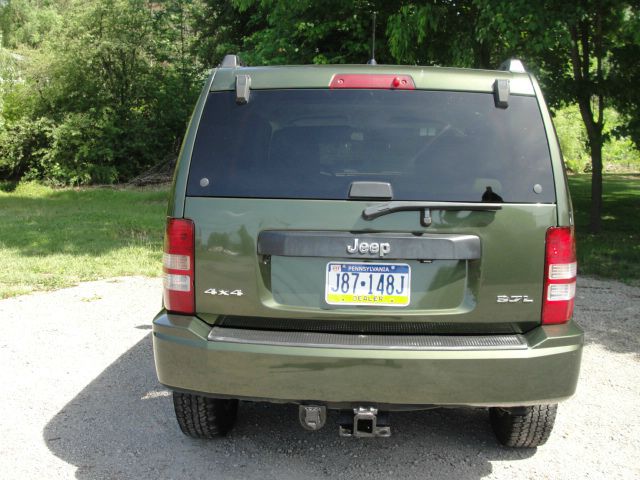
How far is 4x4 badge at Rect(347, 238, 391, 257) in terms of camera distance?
116 inches

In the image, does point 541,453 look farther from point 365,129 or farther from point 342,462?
point 365,129

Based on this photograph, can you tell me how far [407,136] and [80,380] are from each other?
301 cm

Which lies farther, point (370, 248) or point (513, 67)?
point (513, 67)

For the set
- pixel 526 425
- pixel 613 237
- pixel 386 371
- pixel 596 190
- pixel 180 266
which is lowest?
pixel 613 237

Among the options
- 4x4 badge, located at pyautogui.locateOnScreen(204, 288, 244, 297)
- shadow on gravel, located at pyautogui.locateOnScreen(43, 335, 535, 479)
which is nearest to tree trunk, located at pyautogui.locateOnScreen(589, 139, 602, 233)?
shadow on gravel, located at pyautogui.locateOnScreen(43, 335, 535, 479)

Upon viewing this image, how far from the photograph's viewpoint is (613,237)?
11.9 meters

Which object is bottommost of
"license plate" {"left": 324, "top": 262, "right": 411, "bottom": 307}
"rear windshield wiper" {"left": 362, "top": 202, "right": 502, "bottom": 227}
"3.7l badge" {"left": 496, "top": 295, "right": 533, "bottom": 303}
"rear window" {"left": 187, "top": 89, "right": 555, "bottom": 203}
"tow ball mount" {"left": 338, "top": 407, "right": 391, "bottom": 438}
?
"tow ball mount" {"left": 338, "top": 407, "right": 391, "bottom": 438}

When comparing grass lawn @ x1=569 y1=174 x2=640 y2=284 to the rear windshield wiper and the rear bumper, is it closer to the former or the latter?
the rear bumper

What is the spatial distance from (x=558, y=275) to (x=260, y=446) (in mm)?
1801

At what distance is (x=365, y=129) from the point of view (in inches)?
122

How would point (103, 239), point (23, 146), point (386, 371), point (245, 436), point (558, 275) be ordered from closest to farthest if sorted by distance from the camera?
point (386, 371)
point (558, 275)
point (245, 436)
point (103, 239)
point (23, 146)

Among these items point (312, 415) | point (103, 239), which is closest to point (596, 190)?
point (103, 239)

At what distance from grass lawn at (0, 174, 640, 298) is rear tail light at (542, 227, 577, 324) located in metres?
5.95

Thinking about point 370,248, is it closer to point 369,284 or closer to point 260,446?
point 369,284
